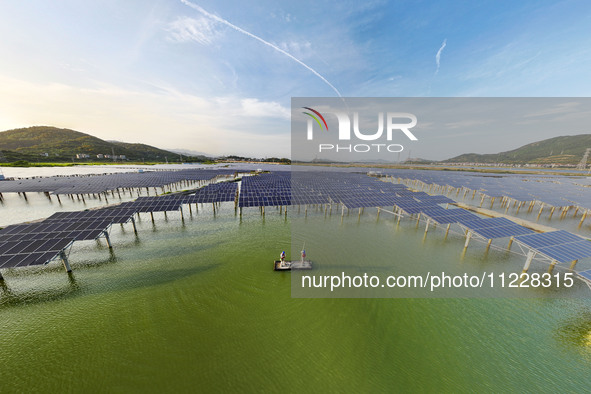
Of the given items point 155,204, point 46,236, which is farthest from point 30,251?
point 155,204

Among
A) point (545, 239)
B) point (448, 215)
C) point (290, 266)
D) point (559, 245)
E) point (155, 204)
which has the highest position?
point (155, 204)

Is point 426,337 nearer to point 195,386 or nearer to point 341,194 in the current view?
point 195,386

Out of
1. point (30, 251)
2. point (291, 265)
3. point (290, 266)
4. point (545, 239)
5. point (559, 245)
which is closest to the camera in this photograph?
point (30, 251)

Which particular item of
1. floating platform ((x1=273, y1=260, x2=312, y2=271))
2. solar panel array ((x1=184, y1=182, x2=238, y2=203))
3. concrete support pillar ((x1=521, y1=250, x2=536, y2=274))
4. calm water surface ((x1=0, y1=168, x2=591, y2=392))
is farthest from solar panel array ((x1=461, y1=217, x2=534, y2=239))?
solar panel array ((x1=184, y1=182, x2=238, y2=203))

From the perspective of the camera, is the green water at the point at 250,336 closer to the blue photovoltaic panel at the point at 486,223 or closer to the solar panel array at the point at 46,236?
the solar panel array at the point at 46,236

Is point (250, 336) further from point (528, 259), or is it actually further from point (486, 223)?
point (486, 223)

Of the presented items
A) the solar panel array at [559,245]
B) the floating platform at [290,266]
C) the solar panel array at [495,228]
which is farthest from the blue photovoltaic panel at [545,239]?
the floating platform at [290,266]
